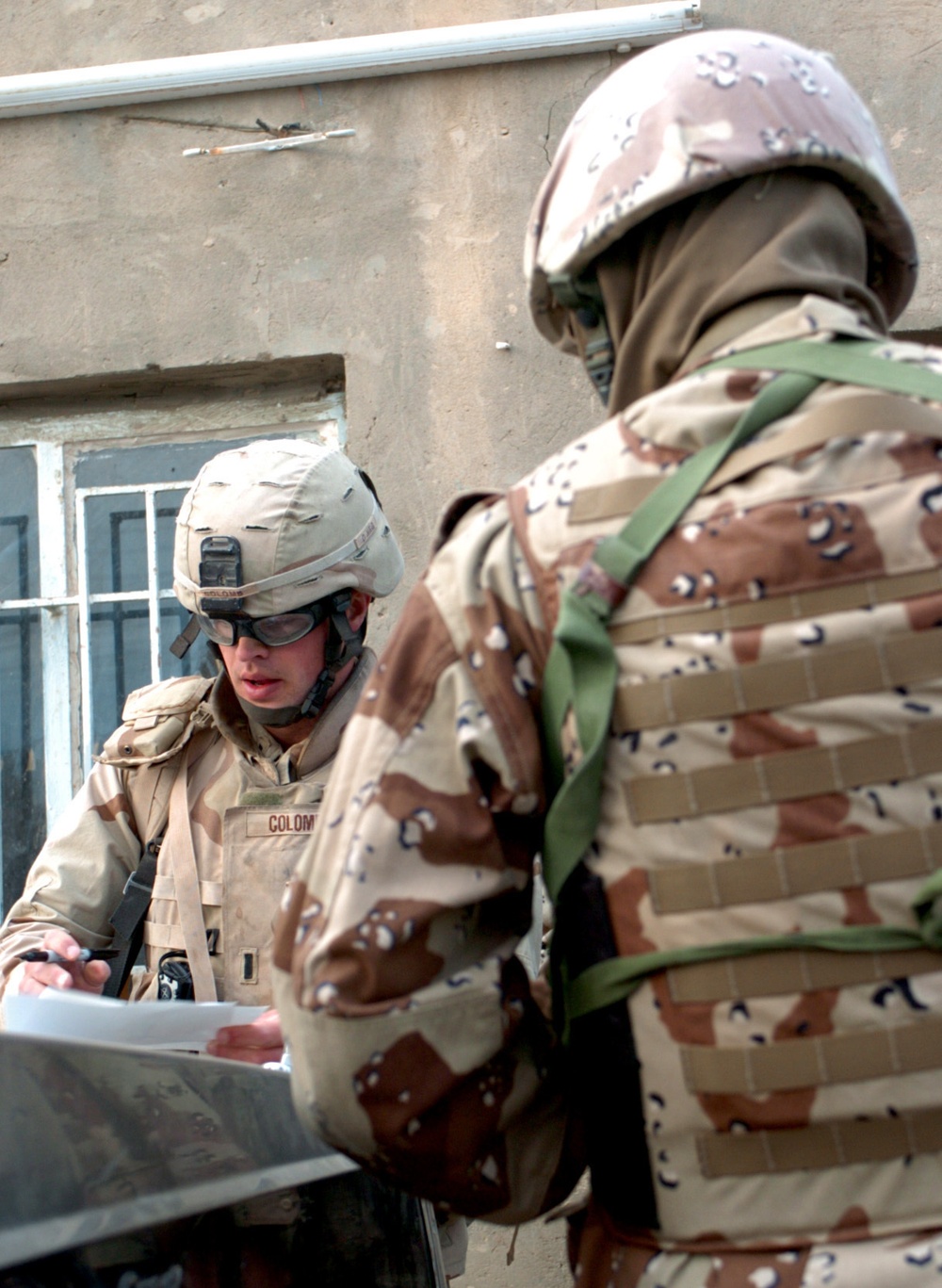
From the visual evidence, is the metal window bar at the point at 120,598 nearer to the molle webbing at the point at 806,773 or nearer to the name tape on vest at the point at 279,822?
the name tape on vest at the point at 279,822

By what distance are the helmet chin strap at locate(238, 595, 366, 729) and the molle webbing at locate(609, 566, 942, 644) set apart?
1.60m

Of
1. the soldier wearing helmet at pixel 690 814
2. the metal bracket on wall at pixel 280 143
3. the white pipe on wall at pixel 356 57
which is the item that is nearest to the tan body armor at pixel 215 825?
the soldier wearing helmet at pixel 690 814

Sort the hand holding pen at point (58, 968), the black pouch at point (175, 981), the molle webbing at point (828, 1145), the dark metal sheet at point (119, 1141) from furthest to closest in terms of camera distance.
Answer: the black pouch at point (175, 981) < the hand holding pen at point (58, 968) < the molle webbing at point (828, 1145) < the dark metal sheet at point (119, 1141)

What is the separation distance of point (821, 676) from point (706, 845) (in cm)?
18

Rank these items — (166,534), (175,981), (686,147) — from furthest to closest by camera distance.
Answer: (166,534)
(175,981)
(686,147)

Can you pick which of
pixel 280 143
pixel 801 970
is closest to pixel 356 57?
pixel 280 143

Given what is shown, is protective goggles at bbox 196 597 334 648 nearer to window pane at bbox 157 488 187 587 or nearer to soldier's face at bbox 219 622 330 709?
soldier's face at bbox 219 622 330 709

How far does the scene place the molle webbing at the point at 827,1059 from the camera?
3.86 ft

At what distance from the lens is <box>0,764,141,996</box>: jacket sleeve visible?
266 cm

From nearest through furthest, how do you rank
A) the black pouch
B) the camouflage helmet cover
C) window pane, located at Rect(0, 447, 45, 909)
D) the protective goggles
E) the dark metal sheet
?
the dark metal sheet < the camouflage helmet cover < the black pouch < the protective goggles < window pane, located at Rect(0, 447, 45, 909)

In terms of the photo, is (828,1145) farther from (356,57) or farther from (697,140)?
(356,57)

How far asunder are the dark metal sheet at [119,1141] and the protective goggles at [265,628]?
1.28 m

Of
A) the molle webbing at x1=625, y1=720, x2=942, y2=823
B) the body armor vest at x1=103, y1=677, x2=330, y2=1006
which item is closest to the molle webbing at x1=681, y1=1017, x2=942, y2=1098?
the molle webbing at x1=625, y1=720, x2=942, y2=823

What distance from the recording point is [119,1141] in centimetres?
117
